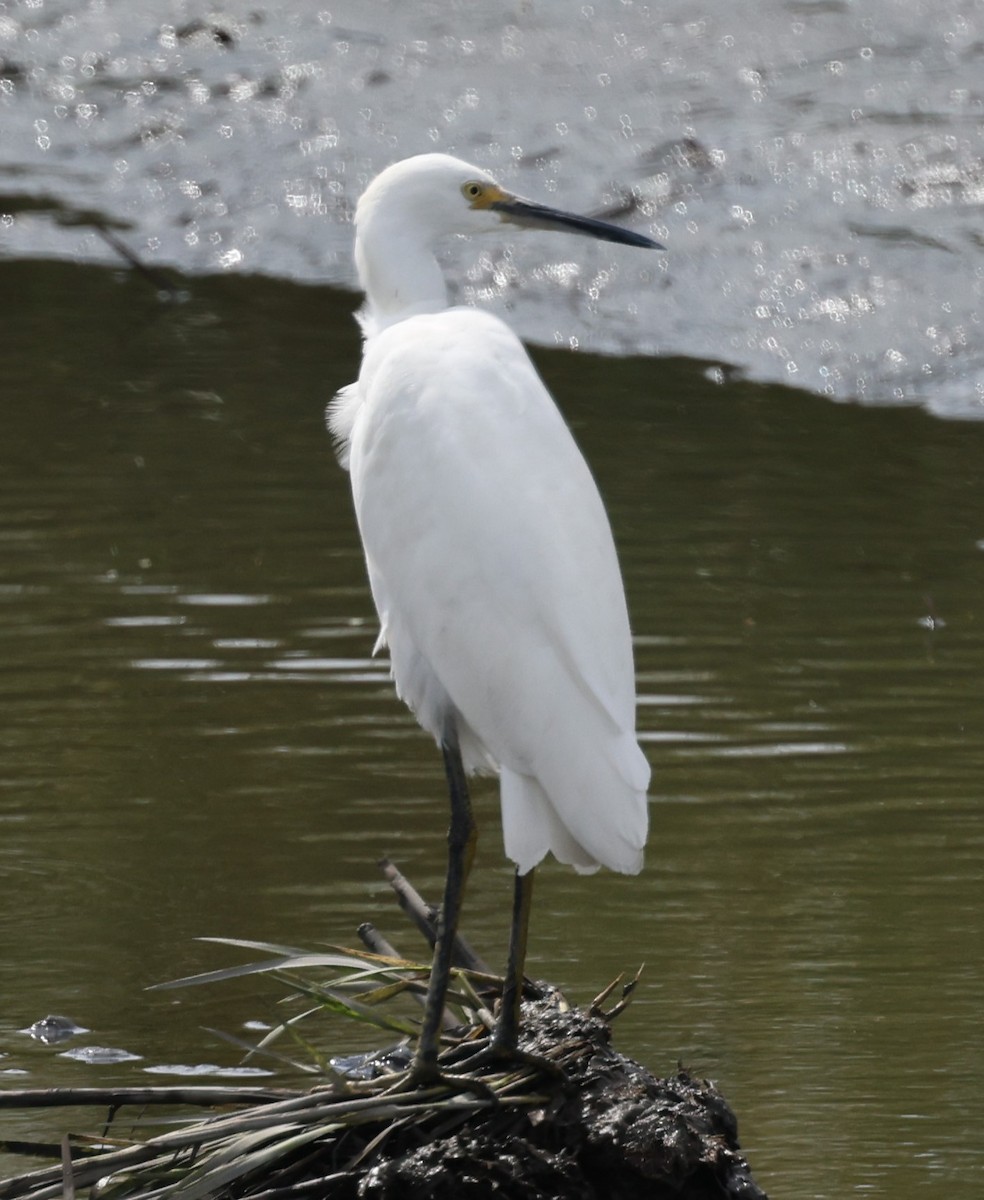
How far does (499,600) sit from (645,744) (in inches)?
97.3

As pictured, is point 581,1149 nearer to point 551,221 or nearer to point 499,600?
point 499,600

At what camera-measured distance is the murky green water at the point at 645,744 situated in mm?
4277

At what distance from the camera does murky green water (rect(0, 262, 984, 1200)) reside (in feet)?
14.0

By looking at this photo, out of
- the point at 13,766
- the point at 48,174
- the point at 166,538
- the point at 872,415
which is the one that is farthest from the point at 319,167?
the point at 13,766

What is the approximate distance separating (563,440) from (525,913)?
0.69m

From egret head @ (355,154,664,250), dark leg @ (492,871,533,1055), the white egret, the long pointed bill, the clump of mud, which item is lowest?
the clump of mud

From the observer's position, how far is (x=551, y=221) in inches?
176

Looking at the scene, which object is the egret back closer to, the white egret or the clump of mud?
the white egret

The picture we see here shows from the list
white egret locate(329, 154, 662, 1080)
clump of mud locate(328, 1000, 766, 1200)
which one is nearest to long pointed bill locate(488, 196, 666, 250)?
white egret locate(329, 154, 662, 1080)

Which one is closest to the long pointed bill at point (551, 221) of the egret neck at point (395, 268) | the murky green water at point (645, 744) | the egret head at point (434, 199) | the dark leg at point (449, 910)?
the egret head at point (434, 199)

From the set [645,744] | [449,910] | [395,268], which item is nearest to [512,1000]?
[449,910]

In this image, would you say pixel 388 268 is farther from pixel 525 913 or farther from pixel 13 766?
pixel 13 766

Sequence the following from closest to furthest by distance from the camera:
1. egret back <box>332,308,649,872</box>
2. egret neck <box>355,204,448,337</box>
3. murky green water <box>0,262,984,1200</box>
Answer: egret back <box>332,308,649,872</box>
egret neck <box>355,204,448,337</box>
murky green water <box>0,262,984,1200</box>

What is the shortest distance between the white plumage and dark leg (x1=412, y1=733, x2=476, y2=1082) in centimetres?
6
